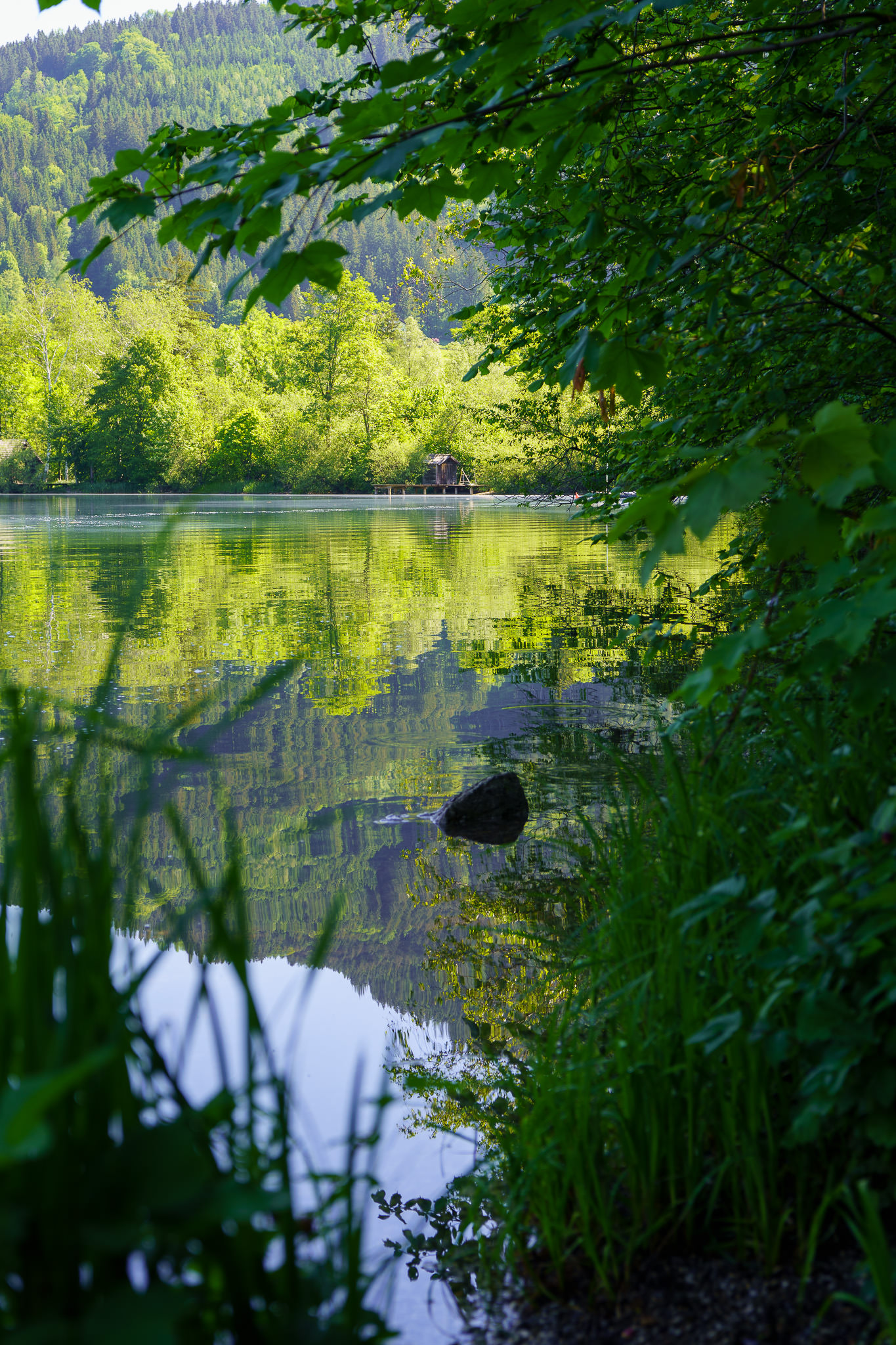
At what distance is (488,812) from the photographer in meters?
5.09

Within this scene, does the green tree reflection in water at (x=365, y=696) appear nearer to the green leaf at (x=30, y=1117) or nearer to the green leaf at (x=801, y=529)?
the green leaf at (x=30, y=1117)

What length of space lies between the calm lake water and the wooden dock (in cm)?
4768

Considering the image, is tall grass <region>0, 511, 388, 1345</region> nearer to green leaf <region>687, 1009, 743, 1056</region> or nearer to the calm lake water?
the calm lake water

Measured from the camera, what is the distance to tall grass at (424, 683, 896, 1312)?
1470 mm

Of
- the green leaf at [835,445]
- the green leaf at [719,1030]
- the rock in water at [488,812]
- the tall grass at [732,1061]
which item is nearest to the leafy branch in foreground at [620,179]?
the green leaf at [835,445]

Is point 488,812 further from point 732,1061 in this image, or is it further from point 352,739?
point 732,1061

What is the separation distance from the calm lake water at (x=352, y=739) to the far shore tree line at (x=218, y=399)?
47.0 metres

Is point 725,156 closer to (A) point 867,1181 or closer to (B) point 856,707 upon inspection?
(B) point 856,707

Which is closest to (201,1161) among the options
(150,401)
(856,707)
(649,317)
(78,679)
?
(856,707)

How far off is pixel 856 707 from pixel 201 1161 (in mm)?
1141

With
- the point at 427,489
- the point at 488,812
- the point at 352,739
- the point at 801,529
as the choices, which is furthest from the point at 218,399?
the point at 801,529

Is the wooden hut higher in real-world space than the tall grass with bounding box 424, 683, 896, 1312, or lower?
higher

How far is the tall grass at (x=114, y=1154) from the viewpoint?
0.81 metres

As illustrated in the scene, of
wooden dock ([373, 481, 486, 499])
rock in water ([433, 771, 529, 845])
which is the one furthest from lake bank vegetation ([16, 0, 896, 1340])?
wooden dock ([373, 481, 486, 499])
